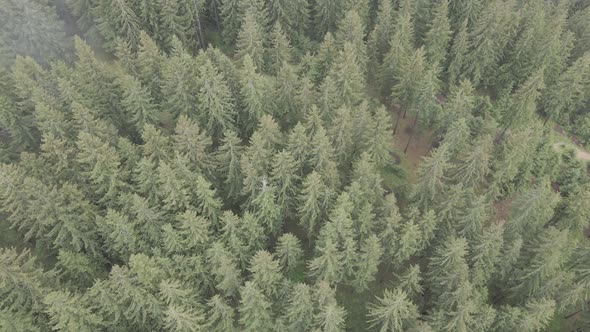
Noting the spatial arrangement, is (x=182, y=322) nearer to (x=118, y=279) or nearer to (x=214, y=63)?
(x=118, y=279)

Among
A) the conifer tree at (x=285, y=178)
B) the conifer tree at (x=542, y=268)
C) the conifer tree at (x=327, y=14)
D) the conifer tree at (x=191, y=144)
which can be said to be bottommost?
the conifer tree at (x=542, y=268)

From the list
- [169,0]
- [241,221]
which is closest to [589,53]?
[241,221]

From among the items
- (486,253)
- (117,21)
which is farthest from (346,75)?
(117,21)

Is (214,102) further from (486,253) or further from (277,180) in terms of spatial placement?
(486,253)

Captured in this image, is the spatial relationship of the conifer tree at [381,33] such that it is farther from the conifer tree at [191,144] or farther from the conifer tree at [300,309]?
the conifer tree at [300,309]

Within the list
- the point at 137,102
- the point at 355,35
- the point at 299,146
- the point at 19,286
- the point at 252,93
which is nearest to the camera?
the point at 19,286

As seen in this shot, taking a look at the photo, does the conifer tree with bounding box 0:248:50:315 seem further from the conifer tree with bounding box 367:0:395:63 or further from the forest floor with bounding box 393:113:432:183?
the conifer tree with bounding box 367:0:395:63

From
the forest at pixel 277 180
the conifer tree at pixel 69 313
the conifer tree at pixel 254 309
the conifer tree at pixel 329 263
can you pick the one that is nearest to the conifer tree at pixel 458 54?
the forest at pixel 277 180

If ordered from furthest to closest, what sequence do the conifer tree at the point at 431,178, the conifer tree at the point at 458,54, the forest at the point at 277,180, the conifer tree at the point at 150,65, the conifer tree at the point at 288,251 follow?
the conifer tree at the point at 458,54 → the conifer tree at the point at 150,65 → the conifer tree at the point at 431,178 → the conifer tree at the point at 288,251 → the forest at the point at 277,180

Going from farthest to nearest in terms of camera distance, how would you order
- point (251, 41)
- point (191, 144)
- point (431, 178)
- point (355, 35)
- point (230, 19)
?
point (230, 19) → point (355, 35) → point (251, 41) → point (431, 178) → point (191, 144)
